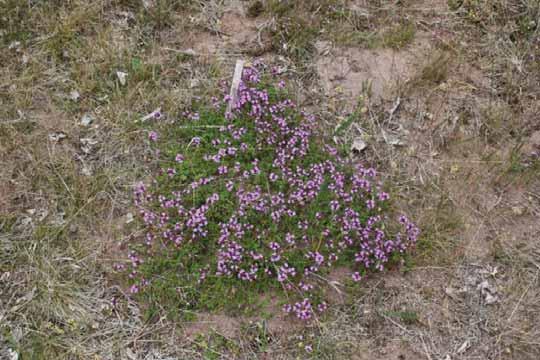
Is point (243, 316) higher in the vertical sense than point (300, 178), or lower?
lower

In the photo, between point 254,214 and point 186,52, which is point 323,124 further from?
point 186,52

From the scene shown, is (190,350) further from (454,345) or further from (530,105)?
(530,105)

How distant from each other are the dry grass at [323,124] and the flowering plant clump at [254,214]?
0.23 m

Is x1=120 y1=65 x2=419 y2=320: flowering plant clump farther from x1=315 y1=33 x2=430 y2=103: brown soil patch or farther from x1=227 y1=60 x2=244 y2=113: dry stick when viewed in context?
x1=315 y1=33 x2=430 y2=103: brown soil patch

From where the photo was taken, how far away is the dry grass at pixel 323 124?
445 centimetres

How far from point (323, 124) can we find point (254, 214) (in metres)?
1.33

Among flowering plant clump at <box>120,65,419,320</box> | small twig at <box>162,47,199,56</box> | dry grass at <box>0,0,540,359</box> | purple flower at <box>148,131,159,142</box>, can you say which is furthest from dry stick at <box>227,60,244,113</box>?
small twig at <box>162,47,199,56</box>

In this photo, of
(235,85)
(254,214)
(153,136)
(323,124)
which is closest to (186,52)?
(235,85)

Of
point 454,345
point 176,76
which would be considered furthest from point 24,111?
point 454,345

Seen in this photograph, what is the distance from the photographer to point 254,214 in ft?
15.6

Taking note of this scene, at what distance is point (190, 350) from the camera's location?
4359 millimetres

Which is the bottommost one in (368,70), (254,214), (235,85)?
(254,214)

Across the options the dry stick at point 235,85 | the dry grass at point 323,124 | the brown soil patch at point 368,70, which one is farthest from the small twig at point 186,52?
the brown soil patch at point 368,70

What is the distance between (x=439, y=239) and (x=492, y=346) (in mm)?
930
